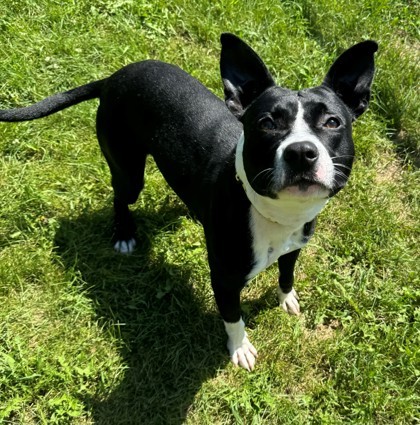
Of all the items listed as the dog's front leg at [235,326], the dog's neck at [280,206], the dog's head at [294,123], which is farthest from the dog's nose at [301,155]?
the dog's front leg at [235,326]

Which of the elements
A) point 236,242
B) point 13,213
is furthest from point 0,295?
point 236,242

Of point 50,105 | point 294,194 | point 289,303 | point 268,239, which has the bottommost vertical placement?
point 289,303

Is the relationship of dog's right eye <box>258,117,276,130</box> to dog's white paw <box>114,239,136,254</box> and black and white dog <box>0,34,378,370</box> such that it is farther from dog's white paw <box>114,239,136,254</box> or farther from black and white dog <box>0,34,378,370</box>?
dog's white paw <box>114,239,136,254</box>

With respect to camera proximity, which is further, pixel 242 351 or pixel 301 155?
pixel 242 351

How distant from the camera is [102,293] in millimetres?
3875


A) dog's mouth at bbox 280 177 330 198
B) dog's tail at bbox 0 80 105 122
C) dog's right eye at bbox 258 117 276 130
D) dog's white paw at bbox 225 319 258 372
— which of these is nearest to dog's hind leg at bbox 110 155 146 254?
dog's tail at bbox 0 80 105 122

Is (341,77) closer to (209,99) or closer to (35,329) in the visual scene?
(209,99)

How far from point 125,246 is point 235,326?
115 centimetres

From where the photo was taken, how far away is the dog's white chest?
9.15 ft

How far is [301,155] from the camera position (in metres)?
2.28

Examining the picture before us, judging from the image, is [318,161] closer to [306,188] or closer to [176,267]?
[306,188]

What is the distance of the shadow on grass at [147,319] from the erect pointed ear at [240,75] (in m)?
1.48

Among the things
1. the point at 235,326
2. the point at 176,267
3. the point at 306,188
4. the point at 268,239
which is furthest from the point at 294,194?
the point at 176,267

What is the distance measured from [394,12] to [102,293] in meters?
4.06
